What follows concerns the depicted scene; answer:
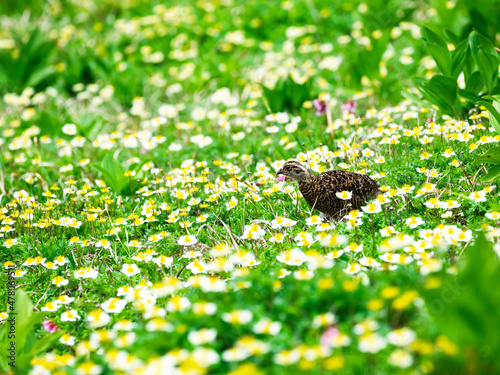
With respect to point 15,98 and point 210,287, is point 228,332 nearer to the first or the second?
point 210,287

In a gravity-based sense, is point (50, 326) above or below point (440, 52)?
below

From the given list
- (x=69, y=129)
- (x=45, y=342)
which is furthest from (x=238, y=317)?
(x=69, y=129)

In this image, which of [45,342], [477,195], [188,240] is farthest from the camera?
[188,240]

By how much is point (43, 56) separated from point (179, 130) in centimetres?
314

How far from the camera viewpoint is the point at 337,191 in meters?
3.80

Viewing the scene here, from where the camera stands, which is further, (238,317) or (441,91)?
(441,91)

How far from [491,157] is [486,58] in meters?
1.11

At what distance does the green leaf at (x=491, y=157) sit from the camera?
369 centimetres

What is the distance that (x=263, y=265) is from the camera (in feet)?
11.2

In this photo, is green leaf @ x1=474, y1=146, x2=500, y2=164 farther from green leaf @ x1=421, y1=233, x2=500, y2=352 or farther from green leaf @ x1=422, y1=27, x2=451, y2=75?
green leaf @ x1=421, y1=233, x2=500, y2=352

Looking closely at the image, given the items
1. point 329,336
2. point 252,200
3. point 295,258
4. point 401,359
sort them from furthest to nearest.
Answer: point 252,200 < point 295,258 < point 329,336 < point 401,359

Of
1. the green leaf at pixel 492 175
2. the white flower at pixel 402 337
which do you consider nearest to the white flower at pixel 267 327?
the white flower at pixel 402 337

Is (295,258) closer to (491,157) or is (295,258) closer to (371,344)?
(371,344)

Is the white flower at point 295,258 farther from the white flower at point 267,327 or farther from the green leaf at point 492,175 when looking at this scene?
the green leaf at point 492,175
